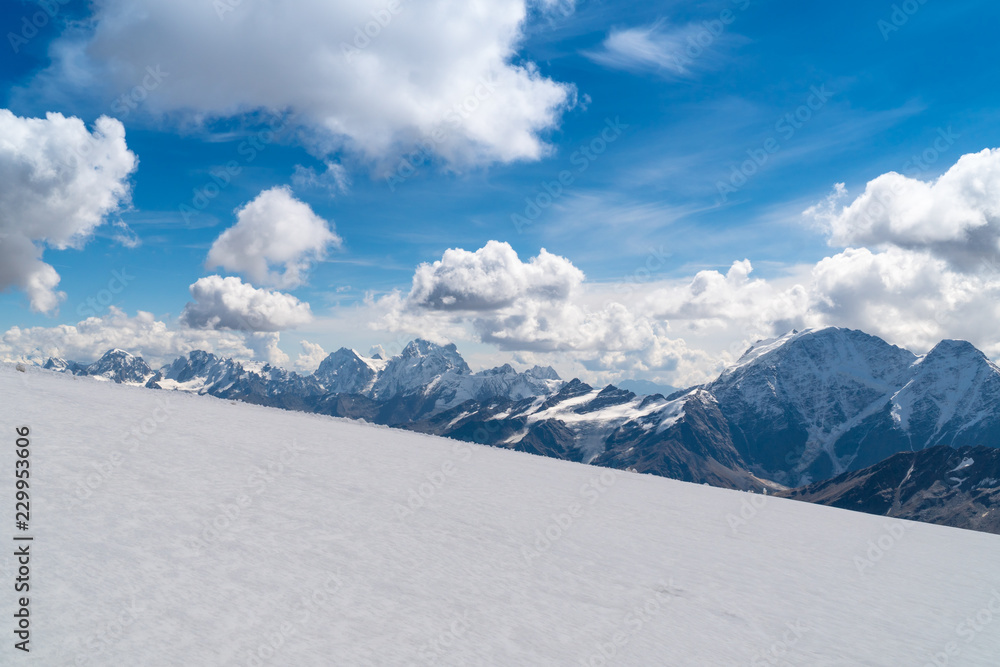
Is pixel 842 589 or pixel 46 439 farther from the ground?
pixel 46 439

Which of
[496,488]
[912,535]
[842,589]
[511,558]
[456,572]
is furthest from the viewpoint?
[912,535]

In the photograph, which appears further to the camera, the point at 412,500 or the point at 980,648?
the point at 412,500

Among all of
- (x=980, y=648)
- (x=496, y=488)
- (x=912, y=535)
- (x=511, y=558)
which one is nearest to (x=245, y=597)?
(x=511, y=558)

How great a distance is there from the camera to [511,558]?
2402 centimetres

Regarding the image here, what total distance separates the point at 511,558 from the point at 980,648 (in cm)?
1948

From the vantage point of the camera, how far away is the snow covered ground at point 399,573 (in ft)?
49.6

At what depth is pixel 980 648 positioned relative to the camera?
2219 centimetres

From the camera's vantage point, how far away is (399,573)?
2017 cm

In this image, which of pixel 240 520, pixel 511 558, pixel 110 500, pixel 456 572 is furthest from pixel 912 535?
pixel 110 500

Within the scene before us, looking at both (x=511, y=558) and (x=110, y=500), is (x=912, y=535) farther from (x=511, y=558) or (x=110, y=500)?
(x=110, y=500)

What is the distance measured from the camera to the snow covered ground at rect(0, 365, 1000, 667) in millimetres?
15125

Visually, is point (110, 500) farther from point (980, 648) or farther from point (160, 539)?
point (980, 648)

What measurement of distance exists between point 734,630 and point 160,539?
21.2 m

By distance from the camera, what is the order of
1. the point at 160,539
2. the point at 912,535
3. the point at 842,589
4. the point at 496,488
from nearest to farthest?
the point at 160,539, the point at 842,589, the point at 496,488, the point at 912,535
